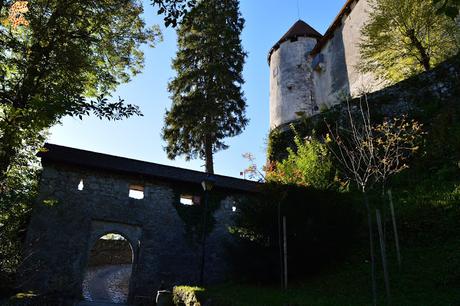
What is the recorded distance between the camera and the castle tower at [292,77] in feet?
82.5

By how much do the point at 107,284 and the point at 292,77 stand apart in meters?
17.5

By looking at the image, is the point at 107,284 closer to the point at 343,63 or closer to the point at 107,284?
the point at 107,284

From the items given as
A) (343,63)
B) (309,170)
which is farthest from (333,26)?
(309,170)

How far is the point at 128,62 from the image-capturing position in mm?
14719

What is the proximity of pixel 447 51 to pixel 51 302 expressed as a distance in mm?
16227

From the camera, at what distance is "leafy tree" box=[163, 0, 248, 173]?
1895 cm

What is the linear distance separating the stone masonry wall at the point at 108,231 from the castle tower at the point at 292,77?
13.2 meters

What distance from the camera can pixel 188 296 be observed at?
25.8 feet

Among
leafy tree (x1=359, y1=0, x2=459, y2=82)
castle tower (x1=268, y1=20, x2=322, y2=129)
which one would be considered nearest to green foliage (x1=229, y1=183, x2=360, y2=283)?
leafy tree (x1=359, y1=0, x2=459, y2=82)

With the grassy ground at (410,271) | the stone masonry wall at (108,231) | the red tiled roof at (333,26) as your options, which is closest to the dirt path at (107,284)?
the stone masonry wall at (108,231)

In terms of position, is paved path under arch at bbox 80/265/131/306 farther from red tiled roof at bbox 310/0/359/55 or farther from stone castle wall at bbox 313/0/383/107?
red tiled roof at bbox 310/0/359/55

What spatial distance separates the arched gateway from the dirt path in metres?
3.00

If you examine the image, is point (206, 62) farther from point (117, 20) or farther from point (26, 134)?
point (26, 134)

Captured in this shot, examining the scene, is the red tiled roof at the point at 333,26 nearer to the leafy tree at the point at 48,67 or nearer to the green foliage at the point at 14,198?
the leafy tree at the point at 48,67
